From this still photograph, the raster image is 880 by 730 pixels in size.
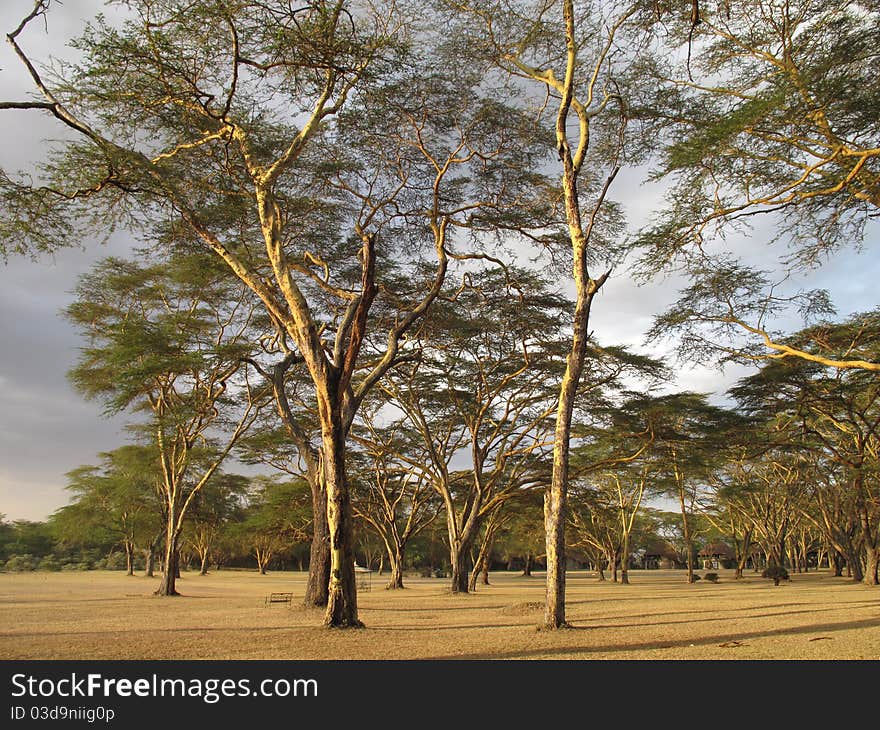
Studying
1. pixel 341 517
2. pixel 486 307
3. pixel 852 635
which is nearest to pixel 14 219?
pixel 341 517

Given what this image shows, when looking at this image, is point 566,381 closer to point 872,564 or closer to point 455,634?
Result: point 455,634

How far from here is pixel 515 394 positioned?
68.0ft

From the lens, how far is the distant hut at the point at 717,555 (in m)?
63.6

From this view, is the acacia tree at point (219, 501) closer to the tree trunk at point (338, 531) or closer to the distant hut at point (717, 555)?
the tree trunk at point (338, 531)

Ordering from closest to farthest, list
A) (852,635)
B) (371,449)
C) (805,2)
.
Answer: (852,635) < (805,2) < (371,449)

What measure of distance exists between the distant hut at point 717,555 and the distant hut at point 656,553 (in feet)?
9.56

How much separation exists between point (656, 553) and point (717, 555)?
7.75 meters

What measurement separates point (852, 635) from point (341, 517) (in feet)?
22.3

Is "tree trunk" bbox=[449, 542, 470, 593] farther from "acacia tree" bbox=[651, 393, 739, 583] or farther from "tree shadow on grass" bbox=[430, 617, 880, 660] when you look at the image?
"tree shadow on grass" bbox=[430, 617, 880, 660]

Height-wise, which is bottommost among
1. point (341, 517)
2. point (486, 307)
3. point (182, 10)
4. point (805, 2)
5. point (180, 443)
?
point (341, 517)

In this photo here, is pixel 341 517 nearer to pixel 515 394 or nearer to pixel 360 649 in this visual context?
pixel 360 649

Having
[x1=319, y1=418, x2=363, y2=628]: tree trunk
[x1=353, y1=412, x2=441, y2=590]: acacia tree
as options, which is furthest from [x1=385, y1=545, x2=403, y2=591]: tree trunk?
[x1=319, y1=418, x2=363, y2=628]: tree trunk

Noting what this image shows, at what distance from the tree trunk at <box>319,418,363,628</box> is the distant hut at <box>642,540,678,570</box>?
59.9 metres

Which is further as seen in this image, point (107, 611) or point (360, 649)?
point (107, 611)
